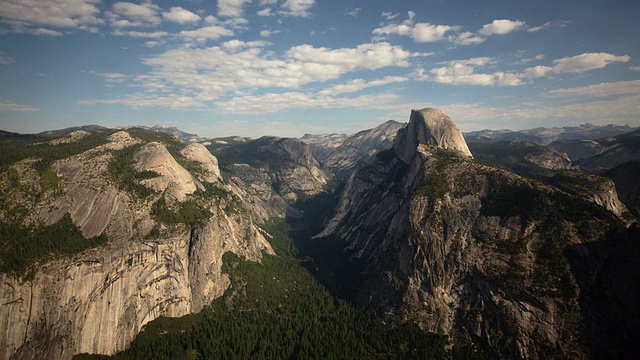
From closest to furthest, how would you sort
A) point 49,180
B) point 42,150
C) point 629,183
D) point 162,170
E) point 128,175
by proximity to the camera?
point 49,180 < point 128,175 < point 42,150 < point 162,170 < point 629,183

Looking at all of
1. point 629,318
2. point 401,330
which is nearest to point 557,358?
point 629,318

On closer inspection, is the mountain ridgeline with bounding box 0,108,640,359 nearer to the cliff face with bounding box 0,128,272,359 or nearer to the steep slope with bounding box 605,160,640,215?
the cliff face with bounding box 0,128,272,359

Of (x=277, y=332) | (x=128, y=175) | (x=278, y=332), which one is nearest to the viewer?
(x=277, y=332)

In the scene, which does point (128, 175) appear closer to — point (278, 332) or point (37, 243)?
point (37, 243)

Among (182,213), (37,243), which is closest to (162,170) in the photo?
(182,213)

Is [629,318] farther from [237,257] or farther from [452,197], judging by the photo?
[237,257]

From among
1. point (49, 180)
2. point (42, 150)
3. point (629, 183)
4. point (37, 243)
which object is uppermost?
point (42, 150)
